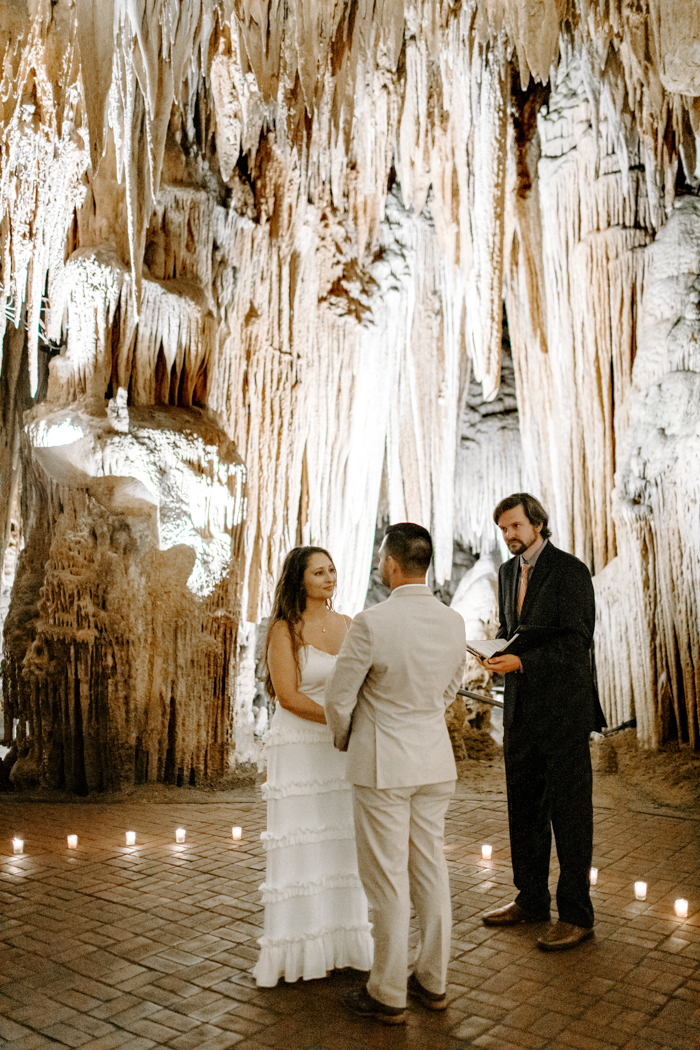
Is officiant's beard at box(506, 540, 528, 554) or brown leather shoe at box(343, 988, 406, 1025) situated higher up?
officiant's beard at box(506, 540, 528, 554)

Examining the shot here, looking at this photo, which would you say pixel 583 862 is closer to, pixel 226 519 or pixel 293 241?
pixel 226 519

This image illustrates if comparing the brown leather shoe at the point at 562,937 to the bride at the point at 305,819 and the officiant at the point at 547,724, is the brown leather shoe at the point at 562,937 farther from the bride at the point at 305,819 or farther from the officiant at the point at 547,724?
the bride at the point at 305,819

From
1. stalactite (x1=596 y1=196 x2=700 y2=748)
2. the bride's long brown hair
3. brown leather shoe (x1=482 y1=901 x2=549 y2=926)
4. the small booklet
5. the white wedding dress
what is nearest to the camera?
the white wedding dress

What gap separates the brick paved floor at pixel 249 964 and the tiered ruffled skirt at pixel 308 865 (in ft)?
0.27

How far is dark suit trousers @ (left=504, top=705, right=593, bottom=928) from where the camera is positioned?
2977mm

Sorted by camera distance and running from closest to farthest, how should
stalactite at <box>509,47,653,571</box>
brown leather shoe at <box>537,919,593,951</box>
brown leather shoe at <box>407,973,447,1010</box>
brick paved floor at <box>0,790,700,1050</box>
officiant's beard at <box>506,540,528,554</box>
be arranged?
1. brick paved floor at <box>0,790,700,1050</box>
2. brown leather shoe at <box>407,973,447,1010</box>
3. brown leather shoe at <box>537,919,593,951</box>
4. officiant's beard at <box>506,540,528,554</box>
5. stalactite at <box>509,47,653,571</box>

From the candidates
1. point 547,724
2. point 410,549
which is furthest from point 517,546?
point 410,549

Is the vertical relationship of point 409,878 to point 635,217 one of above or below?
below

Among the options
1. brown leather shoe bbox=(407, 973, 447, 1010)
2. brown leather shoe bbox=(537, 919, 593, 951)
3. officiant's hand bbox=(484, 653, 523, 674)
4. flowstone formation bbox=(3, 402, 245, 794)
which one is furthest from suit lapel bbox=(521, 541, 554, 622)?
flowstone formation bbox=(3, 402, 245, 794)

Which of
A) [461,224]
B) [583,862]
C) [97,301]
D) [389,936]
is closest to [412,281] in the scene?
[461,224]

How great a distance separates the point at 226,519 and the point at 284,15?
11.6ft

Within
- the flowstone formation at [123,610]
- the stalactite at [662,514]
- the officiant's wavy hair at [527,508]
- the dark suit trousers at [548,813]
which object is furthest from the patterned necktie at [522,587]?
the flowstone formation at [123,610]

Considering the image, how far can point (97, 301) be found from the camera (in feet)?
18.7

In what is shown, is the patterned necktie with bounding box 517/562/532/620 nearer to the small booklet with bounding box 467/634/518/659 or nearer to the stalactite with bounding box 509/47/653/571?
the small booklet with bounding box 467/634/518/659
